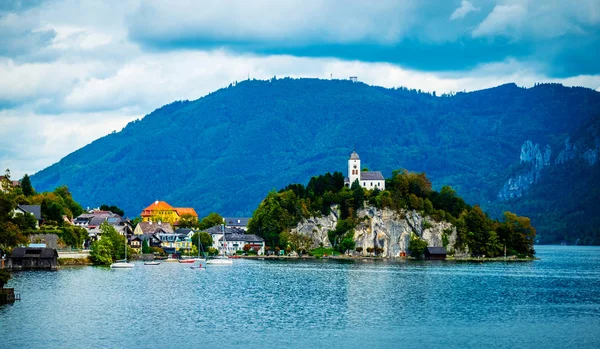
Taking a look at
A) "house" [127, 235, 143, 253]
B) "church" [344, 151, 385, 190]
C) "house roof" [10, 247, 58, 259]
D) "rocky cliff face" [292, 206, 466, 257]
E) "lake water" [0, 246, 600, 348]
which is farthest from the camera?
"church" [344, 151, 385, 190]

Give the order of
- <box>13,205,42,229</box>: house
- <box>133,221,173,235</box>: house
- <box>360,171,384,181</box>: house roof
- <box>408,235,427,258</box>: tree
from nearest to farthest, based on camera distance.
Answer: <box>13,205,42,229</box>: house
<box>408,235,427,258</box>: tree
<box>360,171,384,181</box>: house roof
<box>133,221,173,235</box>: house

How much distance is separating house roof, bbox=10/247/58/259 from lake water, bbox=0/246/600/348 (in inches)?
190

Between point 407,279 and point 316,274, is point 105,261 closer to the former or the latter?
point 316,274

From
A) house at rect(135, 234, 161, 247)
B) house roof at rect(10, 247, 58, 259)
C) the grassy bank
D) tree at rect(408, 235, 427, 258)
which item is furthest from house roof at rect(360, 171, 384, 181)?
house roof at rect(10, 247, 58, 259)

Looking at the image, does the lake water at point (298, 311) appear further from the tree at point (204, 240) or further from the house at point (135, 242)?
the tree at point (204, 240)

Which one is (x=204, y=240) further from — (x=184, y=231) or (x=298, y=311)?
(x=298, y=311)

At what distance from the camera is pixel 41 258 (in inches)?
4419

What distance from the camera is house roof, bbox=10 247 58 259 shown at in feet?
365

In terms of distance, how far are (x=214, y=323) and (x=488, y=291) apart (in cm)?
3864

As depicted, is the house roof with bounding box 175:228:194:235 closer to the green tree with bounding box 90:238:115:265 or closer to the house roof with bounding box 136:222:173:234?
the house roof with bounding box 136:222:173:234

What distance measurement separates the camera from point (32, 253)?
11225 centimetres

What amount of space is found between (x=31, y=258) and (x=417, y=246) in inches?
3095

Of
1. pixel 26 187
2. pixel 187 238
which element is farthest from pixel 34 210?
pixel 187 238

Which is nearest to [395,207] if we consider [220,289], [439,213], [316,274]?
[439,213]
